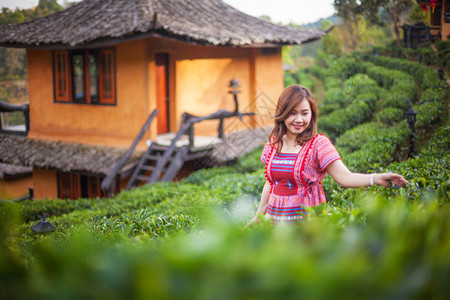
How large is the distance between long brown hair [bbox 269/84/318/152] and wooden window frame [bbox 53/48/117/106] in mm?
9316

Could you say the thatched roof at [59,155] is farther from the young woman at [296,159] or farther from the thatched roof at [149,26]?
the young woman at [296,159]

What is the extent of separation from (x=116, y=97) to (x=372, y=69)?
38.0 feet

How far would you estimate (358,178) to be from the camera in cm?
306

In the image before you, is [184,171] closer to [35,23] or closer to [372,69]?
[35,23]

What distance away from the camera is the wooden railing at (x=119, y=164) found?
10.6 meters

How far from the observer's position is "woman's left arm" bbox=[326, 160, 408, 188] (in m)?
2.92

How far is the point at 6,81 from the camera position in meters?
34.3

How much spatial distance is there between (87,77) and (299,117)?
401 inches

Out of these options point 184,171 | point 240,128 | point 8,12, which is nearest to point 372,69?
point 240,128

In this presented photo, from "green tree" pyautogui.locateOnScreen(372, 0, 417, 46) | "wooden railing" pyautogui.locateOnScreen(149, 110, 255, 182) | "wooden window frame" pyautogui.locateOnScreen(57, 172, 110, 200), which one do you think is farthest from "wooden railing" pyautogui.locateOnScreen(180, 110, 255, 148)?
"green tree" pyautogui.locateOnScreen(372, 0, 417, 46)

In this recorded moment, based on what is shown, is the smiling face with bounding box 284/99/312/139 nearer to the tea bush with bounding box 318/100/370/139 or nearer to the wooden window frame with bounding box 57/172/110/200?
the tea bush with bounding box 318/100/370/139

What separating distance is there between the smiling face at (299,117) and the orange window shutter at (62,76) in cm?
1067

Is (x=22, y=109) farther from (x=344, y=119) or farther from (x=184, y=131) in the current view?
(x=344, y=119)

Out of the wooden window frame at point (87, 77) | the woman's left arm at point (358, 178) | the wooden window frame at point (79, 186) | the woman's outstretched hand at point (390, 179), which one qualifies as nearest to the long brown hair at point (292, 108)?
the woman's left arm at point (358, 178)
